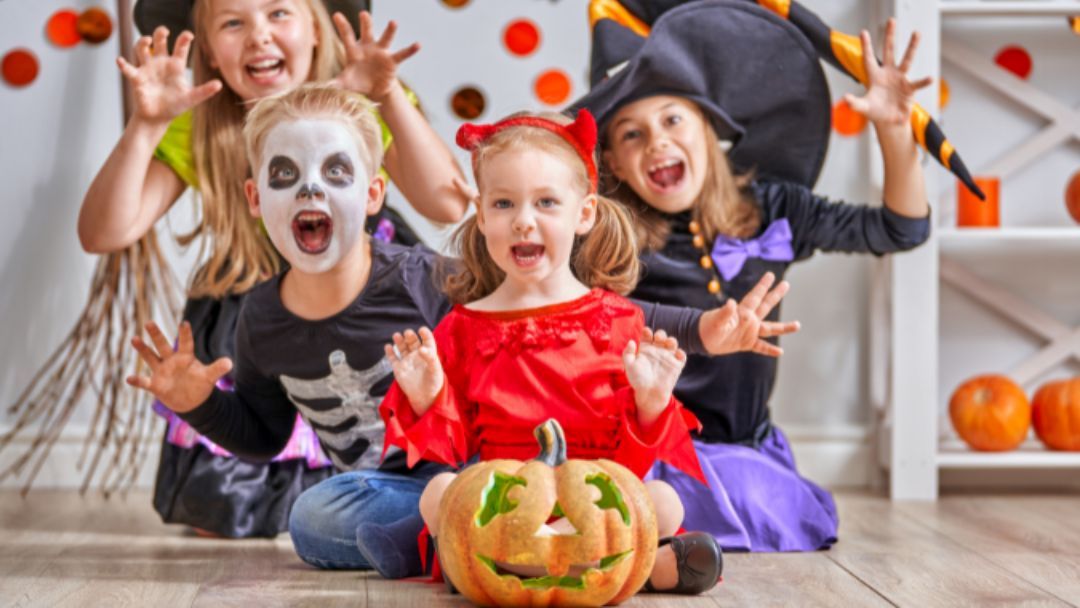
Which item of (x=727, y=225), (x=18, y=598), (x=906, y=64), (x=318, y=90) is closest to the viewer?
(x=18, y=598)

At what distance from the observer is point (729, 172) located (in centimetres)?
243

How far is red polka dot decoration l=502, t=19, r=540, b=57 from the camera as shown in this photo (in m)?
2.96

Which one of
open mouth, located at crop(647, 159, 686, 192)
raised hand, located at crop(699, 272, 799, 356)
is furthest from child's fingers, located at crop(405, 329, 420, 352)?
open mouth, located at crop(647, 159, 686, 192)

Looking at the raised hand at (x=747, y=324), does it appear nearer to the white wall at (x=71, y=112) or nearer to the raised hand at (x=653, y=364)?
the raised hand at (x=653, y=364)

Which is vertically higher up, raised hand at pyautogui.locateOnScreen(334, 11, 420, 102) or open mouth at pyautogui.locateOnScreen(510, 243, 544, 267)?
raised hand at pyautogui.locateOnScreen(334, 11, 420, 102)

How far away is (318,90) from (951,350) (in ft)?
5.49

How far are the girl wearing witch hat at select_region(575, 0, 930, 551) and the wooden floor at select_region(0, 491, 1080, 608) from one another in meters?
0.25

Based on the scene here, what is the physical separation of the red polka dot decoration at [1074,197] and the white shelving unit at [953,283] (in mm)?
41

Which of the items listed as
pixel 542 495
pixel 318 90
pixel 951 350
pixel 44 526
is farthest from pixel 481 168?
pixel 951 350

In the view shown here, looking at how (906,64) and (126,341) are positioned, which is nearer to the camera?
(906,64)

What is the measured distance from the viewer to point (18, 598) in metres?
1.74

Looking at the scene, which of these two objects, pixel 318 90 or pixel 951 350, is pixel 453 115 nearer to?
pixel 318 90

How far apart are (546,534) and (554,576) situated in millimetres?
51

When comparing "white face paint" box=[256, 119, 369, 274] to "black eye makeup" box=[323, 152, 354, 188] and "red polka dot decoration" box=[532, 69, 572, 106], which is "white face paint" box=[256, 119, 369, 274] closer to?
"black eye makeup" box=[323, 152, 354, 188]
